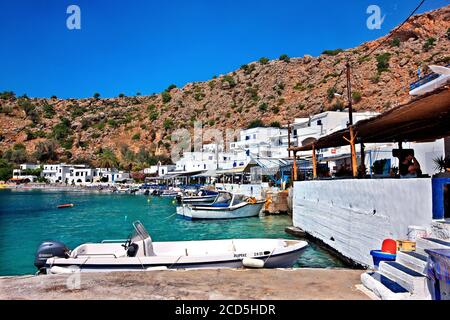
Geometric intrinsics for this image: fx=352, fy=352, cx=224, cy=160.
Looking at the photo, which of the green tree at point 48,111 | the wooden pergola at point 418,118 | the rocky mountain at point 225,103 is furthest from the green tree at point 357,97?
the green tree at point 48,111

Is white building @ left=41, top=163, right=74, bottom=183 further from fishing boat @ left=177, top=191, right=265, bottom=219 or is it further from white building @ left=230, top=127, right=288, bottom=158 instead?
fishing boat @ left=177, top=191, right=265, bottom=219

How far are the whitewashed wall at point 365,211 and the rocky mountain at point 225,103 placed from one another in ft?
199

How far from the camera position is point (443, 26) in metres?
A: 93.2

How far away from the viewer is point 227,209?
94.5 feet

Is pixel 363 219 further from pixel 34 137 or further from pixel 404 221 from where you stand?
pixel 34 137

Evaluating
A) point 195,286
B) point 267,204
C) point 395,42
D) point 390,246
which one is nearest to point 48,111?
point 395,42

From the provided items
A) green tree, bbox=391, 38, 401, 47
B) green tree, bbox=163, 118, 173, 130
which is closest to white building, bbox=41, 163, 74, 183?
green tree, bbox=163, 118, 173, 130

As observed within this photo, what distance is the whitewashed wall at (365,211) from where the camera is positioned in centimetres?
805

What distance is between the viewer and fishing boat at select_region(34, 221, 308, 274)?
988cm

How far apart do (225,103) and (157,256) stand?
106960 millimetres

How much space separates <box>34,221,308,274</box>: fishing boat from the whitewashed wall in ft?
6.22

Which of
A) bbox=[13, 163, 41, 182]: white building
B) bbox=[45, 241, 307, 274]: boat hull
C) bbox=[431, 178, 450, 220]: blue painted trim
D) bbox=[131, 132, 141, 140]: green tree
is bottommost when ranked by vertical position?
bbox=[45, 241, 307, 274]: boat hull

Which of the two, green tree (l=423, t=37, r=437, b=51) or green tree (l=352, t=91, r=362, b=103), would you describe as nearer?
green tree (l=352, t=91, r=362, b=103)

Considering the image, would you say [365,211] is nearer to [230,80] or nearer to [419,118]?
[419,118]
